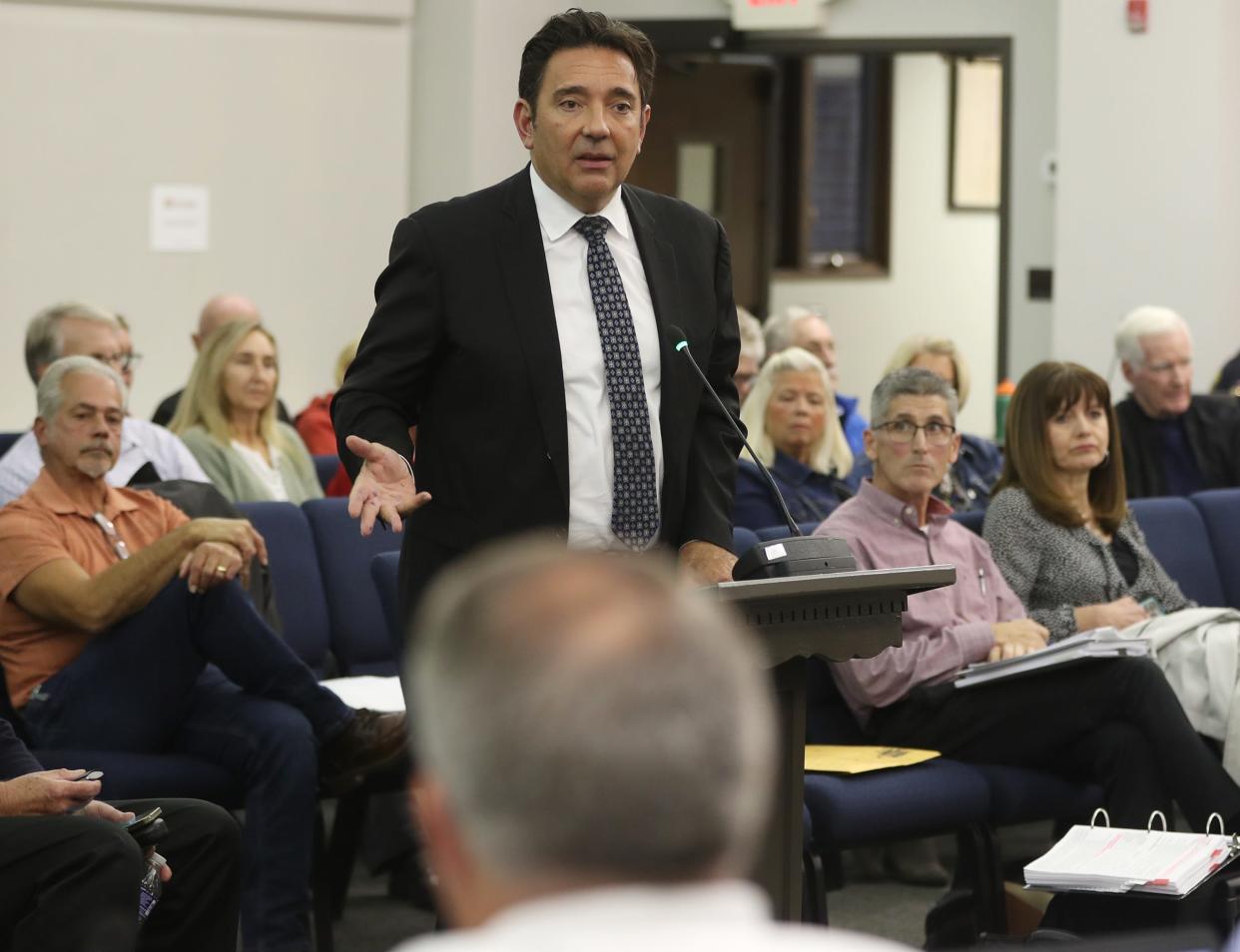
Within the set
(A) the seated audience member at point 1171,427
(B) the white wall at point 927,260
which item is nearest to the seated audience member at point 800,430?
(A) the seated audience member at point 1171,427

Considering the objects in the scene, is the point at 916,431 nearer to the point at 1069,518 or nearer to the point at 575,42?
the point at 1069,518

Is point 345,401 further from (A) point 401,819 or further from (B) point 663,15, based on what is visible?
(B) point 663,15

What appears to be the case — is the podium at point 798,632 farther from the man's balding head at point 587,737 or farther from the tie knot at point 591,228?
the man's balding head at point 587,737

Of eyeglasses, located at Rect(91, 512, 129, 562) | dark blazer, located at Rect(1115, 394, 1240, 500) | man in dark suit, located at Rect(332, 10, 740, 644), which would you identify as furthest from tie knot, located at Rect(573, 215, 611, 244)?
dark blazer, located at Rect(1115, 394, 1240, 500)

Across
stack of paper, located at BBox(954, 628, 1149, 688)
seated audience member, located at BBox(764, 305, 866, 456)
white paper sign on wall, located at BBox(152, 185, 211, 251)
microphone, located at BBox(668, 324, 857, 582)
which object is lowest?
stack of paper, located at BBox(954, 628, 1149, 688)

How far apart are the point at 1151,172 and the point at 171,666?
4643mm

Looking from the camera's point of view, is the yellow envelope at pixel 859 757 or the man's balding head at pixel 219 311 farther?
the man's balding head at pixel 219 311

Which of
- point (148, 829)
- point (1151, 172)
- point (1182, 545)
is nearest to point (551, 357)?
point (148, 829)

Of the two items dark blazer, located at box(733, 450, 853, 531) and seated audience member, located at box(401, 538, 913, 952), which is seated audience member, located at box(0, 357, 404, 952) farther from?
seated audience member, located at box(401, 538, 913, 952)

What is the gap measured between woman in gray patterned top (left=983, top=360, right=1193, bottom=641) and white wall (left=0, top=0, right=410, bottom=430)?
12.2 feet

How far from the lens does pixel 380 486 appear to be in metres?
2.12

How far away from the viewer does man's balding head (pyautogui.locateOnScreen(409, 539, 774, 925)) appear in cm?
81

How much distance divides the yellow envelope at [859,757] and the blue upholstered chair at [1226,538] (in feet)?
4.65

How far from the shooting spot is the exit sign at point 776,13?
7398 mm
